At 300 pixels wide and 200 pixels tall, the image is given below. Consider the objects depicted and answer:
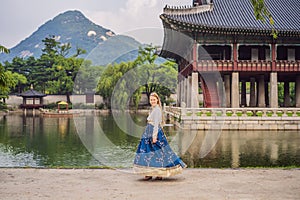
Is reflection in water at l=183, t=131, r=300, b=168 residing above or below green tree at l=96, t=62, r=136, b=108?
below

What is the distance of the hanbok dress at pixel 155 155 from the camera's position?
6.77 meters

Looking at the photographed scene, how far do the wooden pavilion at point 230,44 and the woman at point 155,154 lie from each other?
19055 mm

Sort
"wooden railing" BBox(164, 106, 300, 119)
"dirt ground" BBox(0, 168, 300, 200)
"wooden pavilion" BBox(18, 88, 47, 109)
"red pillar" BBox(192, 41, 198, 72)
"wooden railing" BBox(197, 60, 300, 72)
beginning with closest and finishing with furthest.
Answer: "dirt ground" BBox(0, 168, 300, 200), "wooden railing" BBox(164, 106, 300, 119), "red pillar" BBox(192, 41, 198, 72), "wooden railing" BBox(197, 60, 300, 72), "wooden pavilion" BBox(18, 88, 47, 109)

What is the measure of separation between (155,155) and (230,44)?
21.4 meters

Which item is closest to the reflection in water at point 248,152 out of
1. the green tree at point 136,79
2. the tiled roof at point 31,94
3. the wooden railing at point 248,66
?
the wooden railing at point 248,66

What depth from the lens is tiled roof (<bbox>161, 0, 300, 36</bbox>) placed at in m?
25.9

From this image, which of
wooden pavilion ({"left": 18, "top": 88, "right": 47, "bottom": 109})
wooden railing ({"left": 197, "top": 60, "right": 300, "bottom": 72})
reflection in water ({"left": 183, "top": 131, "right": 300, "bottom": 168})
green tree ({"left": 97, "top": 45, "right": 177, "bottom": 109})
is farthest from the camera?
wooden pavilion ({"left": 18, "top": 88, "right": 47, "bottom": 109})

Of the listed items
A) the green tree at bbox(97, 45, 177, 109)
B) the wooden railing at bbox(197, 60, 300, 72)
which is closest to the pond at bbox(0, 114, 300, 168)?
the wooden railing at bbox(197, 60, 300, 72)

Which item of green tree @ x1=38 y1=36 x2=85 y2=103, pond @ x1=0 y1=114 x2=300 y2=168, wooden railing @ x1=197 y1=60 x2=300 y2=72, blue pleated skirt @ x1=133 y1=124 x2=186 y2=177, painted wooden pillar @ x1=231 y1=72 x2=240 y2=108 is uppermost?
green tree @ x1=38 y1=36 x2=85 y2=103

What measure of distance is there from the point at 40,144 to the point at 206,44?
14.0 m

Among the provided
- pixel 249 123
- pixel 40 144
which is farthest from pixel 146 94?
pixel 40 144

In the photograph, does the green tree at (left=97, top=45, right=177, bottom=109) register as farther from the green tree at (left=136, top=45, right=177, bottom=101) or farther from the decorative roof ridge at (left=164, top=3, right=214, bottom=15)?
the decorative roof ridge at (left=164, top=3, right=214, bottom=15)

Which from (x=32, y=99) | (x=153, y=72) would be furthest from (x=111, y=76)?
(x=32, y=99)

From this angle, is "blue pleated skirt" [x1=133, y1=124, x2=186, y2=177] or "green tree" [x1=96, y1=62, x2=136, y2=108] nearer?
"blue pleated skirt" [x1=133, y1=124, x2=186, y2=177]
